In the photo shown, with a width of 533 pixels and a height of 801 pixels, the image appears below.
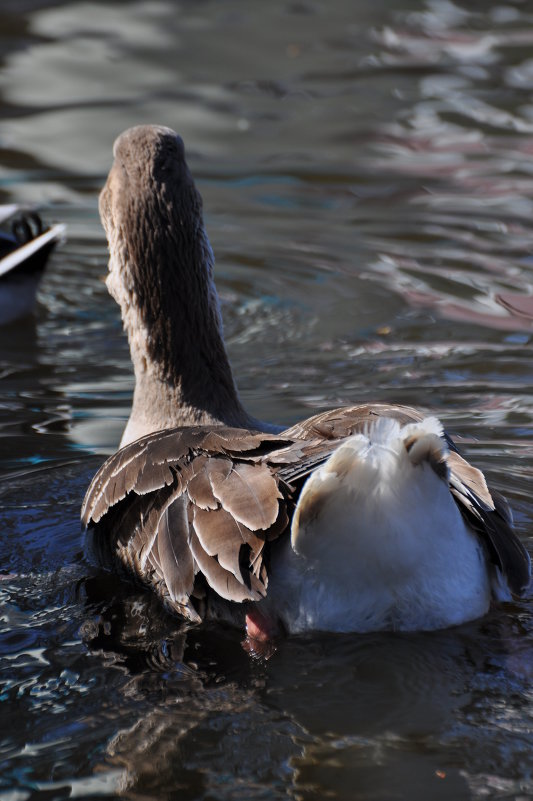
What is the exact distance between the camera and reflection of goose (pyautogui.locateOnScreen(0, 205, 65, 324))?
905 centimetres

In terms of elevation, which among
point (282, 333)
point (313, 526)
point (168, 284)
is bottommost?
point (313, 526)

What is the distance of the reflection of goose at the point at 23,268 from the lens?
29.7 feet

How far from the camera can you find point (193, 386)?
5.91m

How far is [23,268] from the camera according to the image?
362 inches

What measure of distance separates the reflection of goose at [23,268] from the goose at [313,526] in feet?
13.4

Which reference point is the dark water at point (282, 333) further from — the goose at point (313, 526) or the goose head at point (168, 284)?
the goose head at point (168, 284)

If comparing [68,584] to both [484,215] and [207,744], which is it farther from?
[484,215]

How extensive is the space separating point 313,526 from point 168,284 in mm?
2006

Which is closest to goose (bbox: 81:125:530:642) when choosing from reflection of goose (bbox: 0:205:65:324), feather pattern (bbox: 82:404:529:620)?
feather pattern (bbox: 82:404:529:620)

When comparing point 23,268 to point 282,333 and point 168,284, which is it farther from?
point 168,284

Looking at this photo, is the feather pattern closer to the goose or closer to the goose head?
the goose

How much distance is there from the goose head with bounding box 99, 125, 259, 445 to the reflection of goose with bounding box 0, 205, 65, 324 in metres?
3.15

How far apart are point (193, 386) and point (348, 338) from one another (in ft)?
9.00

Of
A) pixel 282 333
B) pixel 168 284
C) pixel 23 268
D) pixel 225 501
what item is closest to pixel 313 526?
pixel 225 501
